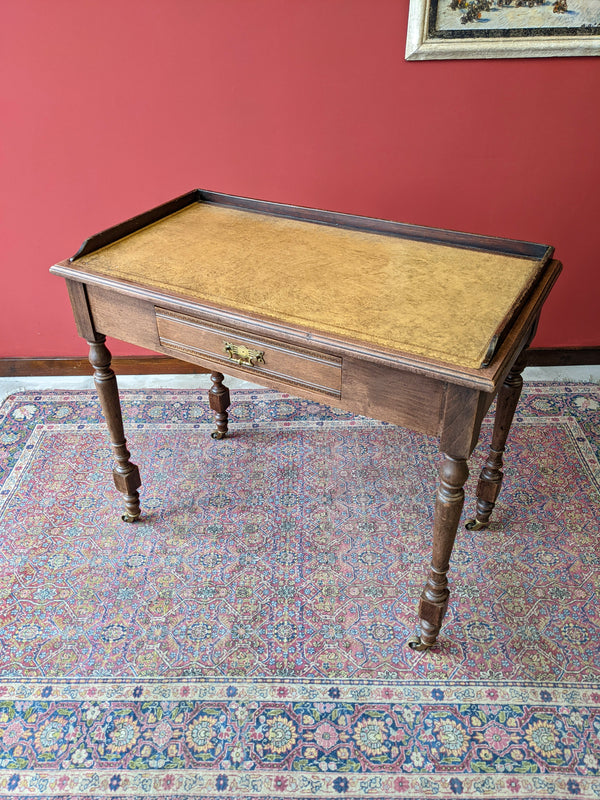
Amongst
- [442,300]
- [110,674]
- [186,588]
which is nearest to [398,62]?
[442,300]

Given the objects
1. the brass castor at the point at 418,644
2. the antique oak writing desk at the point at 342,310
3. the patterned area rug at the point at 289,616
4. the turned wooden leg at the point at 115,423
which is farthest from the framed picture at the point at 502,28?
the brass castor at the point at 418,644

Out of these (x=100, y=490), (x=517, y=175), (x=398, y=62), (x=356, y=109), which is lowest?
(x=100, y=490)

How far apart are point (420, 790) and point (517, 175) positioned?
2628 millimetres

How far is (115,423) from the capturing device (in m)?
2.51

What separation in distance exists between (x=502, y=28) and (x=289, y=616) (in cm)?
256

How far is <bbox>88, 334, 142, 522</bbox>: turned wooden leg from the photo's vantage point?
7.70ft

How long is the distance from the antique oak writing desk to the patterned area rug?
0.90 ft

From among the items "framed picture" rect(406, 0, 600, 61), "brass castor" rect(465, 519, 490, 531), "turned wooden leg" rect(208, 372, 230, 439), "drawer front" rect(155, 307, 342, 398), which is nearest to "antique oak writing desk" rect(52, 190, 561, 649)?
"drawer front" rect(155, 307, 342, 398)

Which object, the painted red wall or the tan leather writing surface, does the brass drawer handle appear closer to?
the tan leather writing surface

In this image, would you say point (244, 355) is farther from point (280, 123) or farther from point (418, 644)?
point (280, 123)

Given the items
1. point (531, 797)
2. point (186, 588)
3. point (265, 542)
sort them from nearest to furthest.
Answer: point (531, 797) < point (186, 588) < point (265, 542)

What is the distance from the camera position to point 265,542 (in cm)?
261

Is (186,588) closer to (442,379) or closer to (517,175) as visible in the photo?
(442,379)

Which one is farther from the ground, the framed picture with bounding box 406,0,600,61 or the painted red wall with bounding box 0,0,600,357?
the framed picture with bounding box 406,0,600,61
